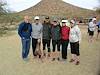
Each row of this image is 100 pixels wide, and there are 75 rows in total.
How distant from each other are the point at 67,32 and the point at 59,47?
65 centimetres

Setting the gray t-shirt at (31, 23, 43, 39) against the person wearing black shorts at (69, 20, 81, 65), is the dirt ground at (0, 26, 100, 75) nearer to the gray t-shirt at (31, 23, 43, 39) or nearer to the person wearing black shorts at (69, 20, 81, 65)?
the person wearing black shorts at (69, 20, 81, 65)

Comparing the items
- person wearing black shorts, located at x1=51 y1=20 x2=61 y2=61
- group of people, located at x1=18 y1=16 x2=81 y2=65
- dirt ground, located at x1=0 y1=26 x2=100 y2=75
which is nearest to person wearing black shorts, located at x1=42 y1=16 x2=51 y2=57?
group of people, located at x1=18 y1=16 x2=81 y2=65

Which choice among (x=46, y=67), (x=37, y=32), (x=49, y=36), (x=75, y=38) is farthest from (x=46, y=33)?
(x=46, y=67)

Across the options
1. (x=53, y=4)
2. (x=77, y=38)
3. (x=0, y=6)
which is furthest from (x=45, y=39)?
(x=53, y=4)

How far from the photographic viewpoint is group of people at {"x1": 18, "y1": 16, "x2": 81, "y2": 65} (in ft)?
40.0

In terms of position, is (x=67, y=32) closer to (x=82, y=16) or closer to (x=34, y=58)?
(x=34, y=58)

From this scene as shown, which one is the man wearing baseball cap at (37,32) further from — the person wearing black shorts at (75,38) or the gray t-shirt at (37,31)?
the person wearing black shorts at (75,38)

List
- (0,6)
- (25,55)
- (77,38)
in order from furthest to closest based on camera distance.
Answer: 1. (0,6)
2. (25,55)
3. (77,38)

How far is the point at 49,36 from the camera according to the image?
12438 millimetres

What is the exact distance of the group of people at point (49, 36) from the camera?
12188mm

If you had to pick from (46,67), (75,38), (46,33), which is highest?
(46,33)

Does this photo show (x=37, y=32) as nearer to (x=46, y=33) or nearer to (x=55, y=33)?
(x=46, y=33)

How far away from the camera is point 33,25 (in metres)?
12.5

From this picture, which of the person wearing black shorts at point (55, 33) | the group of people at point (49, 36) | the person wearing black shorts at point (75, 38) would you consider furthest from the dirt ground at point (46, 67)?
the person wearing black shorts at point (55, 33)
